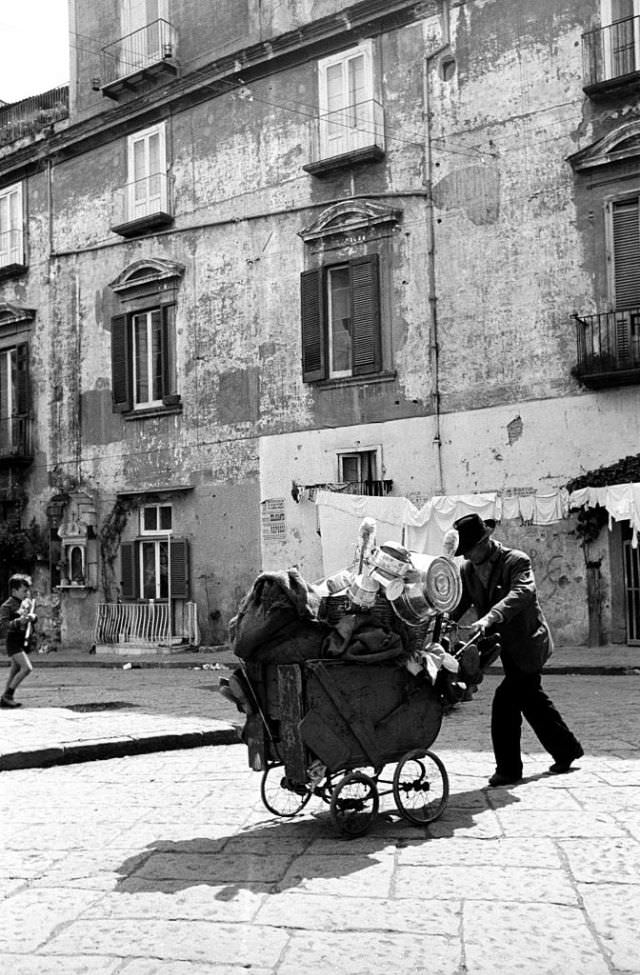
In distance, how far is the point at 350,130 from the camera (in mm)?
20453

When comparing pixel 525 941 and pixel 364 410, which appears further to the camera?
pixel 364 410

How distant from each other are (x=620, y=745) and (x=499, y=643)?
209cm

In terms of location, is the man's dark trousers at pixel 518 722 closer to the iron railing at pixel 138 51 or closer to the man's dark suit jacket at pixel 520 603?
the man's dark suit jacket at pixel 520 603

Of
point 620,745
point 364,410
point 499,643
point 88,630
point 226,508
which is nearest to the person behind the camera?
point 499,643

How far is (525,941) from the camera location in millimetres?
4219

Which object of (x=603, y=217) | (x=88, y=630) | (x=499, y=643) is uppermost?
(x=603, y=217)

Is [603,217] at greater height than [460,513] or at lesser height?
greater

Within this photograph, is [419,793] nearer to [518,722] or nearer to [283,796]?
[283,796]

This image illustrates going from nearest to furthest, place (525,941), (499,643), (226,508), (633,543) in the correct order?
(525,941) → (499,643) → (633,543) → (226,508)

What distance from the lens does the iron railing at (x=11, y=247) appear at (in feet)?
86.6

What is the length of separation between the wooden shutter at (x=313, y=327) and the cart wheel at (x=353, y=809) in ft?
49.2

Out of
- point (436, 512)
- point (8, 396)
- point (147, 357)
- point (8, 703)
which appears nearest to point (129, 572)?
point (147, 357)

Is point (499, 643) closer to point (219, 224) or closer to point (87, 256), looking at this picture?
point (219, 224)

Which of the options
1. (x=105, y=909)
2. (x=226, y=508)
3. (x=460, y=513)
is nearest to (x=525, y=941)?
(x=105, y=909)
